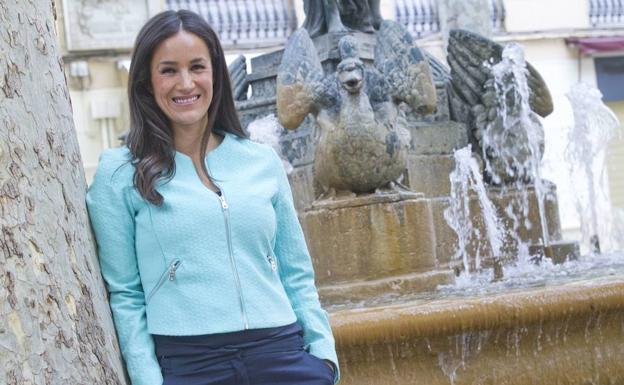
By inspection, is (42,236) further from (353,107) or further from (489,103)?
(489,103)

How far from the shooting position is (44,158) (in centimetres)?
182

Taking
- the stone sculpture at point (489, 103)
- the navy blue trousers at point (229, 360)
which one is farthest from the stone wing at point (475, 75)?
the navy blue trousers at point (229, 360)

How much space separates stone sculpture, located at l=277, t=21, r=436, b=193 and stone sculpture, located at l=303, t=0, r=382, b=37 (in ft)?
3.28

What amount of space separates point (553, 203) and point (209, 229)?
15.8 ft

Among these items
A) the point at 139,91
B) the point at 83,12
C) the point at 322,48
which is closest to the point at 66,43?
the point at 83,12

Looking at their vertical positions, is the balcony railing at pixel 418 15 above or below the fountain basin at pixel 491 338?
above

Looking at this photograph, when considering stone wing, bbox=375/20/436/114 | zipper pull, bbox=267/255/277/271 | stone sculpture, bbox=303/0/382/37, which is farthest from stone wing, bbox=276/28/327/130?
zipper pull, bbox=267/255/277/271

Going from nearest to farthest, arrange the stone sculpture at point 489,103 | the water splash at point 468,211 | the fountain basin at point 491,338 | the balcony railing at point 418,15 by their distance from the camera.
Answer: the fountain basin at point 491,338, the water splash at point 468,211, the stone sculpture at point 489,103, the balcony railing at point 418,15

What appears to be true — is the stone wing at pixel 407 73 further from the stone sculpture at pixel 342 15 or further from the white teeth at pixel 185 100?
the white teeth at pixel 185 100

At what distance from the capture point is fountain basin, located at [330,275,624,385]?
344 centimetres

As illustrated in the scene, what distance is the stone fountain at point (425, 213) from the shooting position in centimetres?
351

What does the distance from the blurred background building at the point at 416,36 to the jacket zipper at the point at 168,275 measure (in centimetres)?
1326

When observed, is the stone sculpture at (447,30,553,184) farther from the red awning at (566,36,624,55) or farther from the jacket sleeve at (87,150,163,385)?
the red awning at (566,36,624,55)

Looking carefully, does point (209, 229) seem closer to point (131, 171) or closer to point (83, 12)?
point (131, 171)
